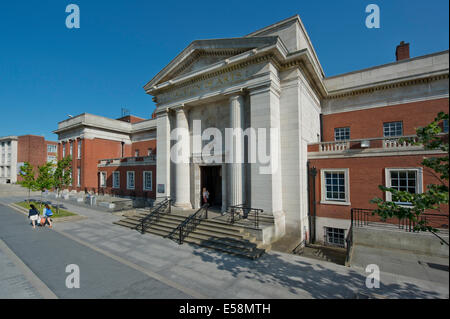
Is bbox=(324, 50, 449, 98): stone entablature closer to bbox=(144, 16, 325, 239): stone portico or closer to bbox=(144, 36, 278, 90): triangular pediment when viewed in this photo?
bbox=(144, 16, 325, 239): stone portico

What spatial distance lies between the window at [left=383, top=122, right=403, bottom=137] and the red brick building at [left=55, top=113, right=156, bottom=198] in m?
22.8

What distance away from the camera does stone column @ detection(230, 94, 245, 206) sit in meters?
11.6

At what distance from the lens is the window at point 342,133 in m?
16.3

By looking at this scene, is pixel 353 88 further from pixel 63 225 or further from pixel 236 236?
pixel 63 225

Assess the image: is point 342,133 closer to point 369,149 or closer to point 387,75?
point 387,75

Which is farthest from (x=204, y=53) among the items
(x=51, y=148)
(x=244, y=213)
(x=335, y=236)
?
(x=51, y=148)

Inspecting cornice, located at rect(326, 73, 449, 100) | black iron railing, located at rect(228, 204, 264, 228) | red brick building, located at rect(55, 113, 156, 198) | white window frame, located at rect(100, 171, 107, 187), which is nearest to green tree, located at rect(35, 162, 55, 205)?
red brick building, located at rect(55, 113, 156, 198)

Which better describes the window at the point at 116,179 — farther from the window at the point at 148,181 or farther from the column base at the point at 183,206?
the column base at the point at 183,206

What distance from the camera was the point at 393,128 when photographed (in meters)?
14.7

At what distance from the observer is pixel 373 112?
15.2m

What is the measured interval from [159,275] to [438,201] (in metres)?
7.40

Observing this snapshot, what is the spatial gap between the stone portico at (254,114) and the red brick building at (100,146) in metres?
11.6

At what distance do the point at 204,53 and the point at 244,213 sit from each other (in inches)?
411
